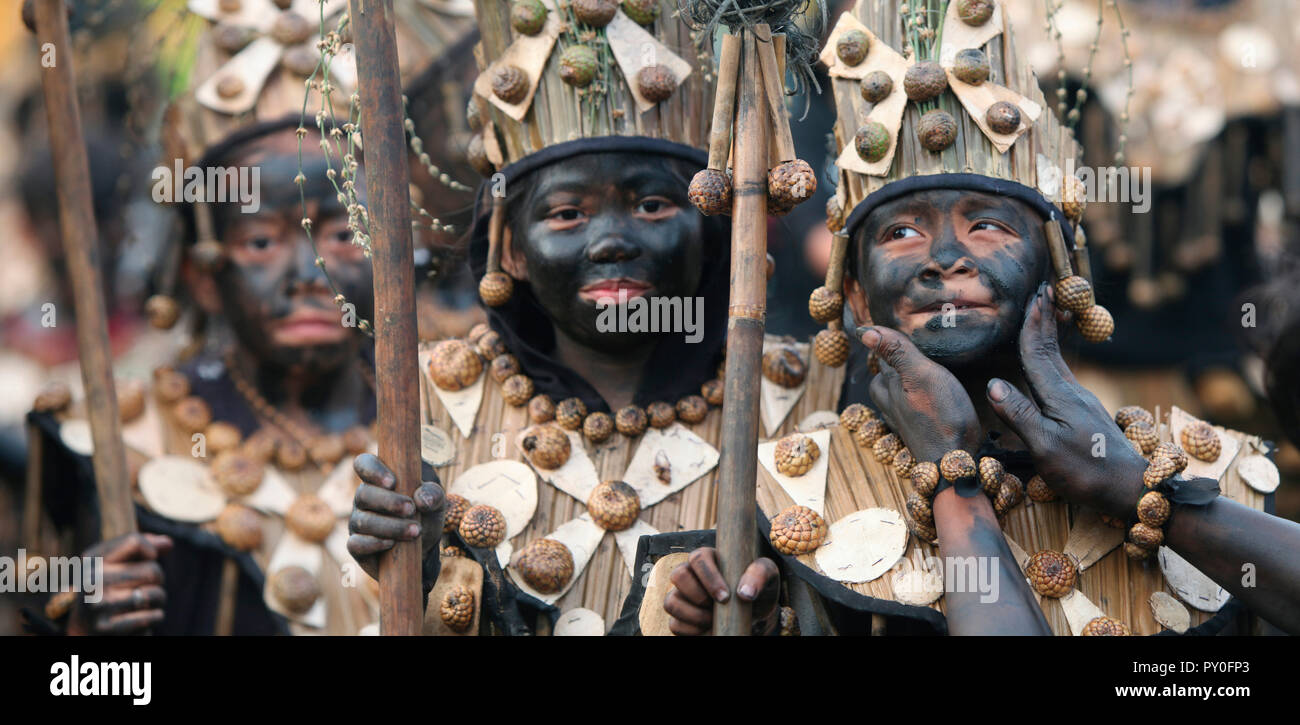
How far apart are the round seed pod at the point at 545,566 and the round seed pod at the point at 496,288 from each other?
771 mm

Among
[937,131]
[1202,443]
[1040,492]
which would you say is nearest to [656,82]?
[937,131]

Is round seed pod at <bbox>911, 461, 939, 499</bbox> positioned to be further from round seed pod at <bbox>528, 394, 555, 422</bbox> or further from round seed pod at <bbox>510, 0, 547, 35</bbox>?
round seed pod at <bbox>510, 0, 547, 35</bbox>

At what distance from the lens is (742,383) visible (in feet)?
11.5

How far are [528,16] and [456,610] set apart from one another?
1.70 m

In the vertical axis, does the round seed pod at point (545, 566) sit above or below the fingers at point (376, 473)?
below

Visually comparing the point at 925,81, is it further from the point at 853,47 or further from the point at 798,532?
the point at 798,532

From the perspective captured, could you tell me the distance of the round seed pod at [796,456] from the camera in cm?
415

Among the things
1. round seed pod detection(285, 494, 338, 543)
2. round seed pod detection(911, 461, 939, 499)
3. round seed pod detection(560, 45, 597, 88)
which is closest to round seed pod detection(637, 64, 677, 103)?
round seed pod detection(560, 45, 597, 88)

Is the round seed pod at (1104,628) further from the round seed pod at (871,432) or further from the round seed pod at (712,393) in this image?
the round seed pod at (712,393)

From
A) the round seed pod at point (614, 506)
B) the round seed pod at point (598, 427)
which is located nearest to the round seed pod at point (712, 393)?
the round seed pod at point (598, 427)

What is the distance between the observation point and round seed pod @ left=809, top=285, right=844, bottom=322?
429 centimetres

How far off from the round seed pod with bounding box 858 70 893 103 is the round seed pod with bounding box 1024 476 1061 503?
1068 mm

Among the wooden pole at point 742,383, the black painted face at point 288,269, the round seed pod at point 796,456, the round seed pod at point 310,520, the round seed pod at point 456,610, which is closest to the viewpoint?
the wooden pole at point 742,383
